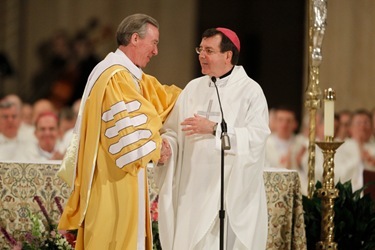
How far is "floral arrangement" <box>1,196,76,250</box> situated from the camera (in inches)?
297

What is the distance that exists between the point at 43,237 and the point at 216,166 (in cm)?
145

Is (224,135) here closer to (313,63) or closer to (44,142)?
(313,63)

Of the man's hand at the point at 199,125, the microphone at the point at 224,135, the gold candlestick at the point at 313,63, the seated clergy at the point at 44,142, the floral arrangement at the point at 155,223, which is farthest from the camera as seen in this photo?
the seated clergy at the point at 44,142

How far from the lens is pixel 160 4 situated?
18.0 metres

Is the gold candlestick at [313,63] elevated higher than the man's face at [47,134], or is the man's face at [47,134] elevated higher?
the gold candlestick at [313,63]

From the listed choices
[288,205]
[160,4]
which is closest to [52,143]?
[288,205]

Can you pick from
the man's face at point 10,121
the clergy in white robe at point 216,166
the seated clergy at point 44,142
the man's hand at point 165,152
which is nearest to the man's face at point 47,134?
the seated clergy at point 44,142

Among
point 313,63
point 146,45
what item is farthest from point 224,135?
point 313,63

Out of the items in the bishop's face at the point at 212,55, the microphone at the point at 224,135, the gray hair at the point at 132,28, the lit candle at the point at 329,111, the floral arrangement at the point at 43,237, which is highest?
the gray hair at the point at 132,28

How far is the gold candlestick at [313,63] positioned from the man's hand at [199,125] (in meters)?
1.38

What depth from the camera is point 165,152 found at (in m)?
6.91

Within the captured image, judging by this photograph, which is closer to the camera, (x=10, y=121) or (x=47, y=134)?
(x=47, y=134)

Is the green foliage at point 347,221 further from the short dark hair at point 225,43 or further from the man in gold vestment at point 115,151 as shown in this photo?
the man in gold vestment at point 115,151

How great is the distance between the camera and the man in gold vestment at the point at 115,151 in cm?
656
